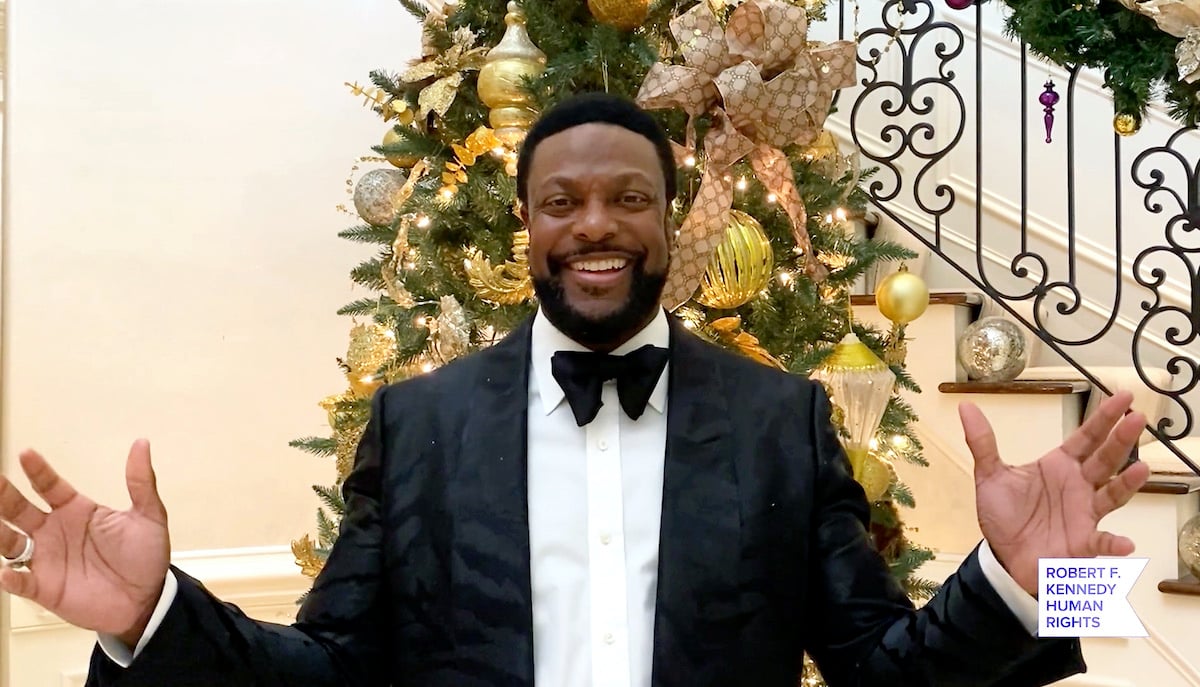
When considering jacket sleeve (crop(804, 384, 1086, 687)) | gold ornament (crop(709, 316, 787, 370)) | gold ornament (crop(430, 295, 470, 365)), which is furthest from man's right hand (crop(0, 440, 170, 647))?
gold ornament (crop(709, 316, 787, 370))

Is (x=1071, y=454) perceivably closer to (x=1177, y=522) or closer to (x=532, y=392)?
(x=532, y=392)

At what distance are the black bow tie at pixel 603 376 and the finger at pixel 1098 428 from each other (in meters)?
0.43

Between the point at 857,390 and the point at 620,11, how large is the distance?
81cm

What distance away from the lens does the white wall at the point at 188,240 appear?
2289 mm

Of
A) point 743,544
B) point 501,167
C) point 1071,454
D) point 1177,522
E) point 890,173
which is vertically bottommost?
point 1177,522

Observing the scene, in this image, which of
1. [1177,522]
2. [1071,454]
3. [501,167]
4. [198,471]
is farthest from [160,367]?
[1177,522]

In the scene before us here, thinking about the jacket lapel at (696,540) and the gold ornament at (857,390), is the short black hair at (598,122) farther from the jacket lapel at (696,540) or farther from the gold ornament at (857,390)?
the gold ornament at (857,390)

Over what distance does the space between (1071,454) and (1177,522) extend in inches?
57.2

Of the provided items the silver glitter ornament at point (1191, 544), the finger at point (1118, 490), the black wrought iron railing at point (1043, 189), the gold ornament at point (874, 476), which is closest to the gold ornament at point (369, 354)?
the gold ornament at point (874, 476)

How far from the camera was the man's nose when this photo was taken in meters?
1.02

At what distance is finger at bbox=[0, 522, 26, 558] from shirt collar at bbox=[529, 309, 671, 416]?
1.76 ft

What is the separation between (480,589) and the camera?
970 mm

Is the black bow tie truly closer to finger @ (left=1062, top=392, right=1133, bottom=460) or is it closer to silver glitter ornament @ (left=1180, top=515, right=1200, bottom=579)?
finger @ (left=1062, top=392, right=1133, bottom=460)

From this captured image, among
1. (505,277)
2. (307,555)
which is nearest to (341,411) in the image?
(307,555)
